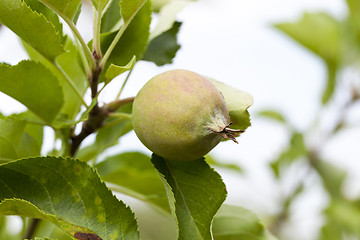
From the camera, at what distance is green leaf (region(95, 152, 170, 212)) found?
48.7 inches

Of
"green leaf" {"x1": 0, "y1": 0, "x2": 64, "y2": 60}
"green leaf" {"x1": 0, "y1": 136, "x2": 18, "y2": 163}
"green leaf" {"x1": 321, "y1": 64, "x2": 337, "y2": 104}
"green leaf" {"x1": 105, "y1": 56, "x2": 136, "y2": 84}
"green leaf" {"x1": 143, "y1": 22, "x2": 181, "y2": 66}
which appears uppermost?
"green leaf" {"x1": 0, "y1": 0, "x2": 64, "y2": 60}

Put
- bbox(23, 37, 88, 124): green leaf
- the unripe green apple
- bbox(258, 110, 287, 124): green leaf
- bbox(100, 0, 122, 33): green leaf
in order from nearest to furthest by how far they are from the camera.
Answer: the unripe green apple < bbox(100, 0, 122, 33): green leaf < bbox(23, 37, 88, 124): green leaf < bbox(258, 110, 287, 124): green leaf

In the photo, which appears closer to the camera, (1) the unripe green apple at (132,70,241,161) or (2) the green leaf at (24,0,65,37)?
(1) the unripe green apple at (132,70,241,161)

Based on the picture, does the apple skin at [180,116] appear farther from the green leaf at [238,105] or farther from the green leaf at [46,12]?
the green leaf at [46,12]

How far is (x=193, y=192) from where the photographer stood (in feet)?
3.10

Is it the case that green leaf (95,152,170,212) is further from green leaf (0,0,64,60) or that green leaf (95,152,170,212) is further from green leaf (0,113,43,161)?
green leaf (0,0,64,60)

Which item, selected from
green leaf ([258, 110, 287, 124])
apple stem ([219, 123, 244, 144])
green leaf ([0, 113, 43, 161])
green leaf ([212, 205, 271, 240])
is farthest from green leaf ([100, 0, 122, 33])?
green leaf ([258, 110, 287, 124])

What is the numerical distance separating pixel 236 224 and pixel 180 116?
0.46 m

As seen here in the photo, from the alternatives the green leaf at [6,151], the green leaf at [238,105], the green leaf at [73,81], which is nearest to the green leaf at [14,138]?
the green leaf at [6,151]

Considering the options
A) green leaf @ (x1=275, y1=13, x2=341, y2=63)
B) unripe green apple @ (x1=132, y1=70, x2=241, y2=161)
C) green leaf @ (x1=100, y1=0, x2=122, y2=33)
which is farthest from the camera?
green leaf @ (x1=275, y1=13, x2=341, y2=63)

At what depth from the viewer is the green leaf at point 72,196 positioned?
2.99 feet

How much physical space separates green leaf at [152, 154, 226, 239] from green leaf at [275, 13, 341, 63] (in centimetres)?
199

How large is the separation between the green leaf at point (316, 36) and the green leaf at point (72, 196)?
82.2 inches

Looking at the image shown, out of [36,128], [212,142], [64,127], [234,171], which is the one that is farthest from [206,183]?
[234,171]
